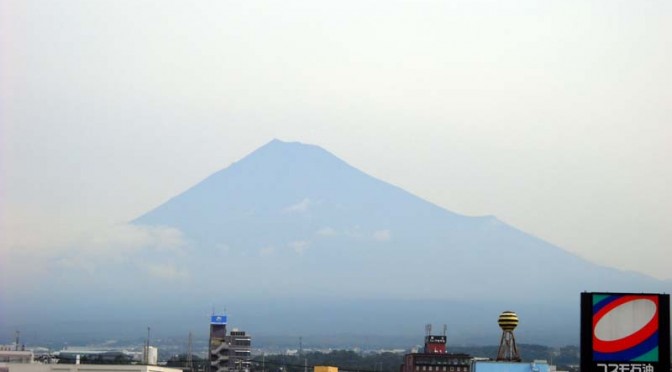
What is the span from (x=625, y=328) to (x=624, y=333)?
0.68 feet

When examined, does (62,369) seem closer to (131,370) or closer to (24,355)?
(131,370)

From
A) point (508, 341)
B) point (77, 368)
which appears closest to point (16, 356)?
point (77, 368)

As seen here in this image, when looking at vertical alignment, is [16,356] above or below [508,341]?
below

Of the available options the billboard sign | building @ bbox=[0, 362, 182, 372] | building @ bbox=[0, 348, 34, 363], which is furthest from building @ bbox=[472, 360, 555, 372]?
building @ bbox=[0, 348, 34, 363]

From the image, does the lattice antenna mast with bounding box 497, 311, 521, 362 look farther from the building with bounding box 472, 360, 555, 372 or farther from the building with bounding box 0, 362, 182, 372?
the building with bounding box 0, 362, 182, 372

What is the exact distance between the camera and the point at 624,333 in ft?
175

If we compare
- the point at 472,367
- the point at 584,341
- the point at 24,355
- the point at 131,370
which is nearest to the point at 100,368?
the point at 131,370

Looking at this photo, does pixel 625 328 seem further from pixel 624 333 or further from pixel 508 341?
pixel 508 341

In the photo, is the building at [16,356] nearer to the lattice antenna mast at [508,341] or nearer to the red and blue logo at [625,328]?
the lattice antenna mast at [508,341]

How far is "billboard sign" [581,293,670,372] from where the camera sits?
2085 inches

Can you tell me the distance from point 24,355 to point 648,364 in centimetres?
11534

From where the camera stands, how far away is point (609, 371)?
5281 cm

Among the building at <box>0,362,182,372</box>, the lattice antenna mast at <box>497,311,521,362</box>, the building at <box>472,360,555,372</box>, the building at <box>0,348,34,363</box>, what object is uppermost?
the lattice antenna mast at <box>497,311,521,362</box>

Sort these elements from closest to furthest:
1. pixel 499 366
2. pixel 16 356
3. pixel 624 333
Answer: pixel 624 333, pixel 499 366, pixel 16 356
